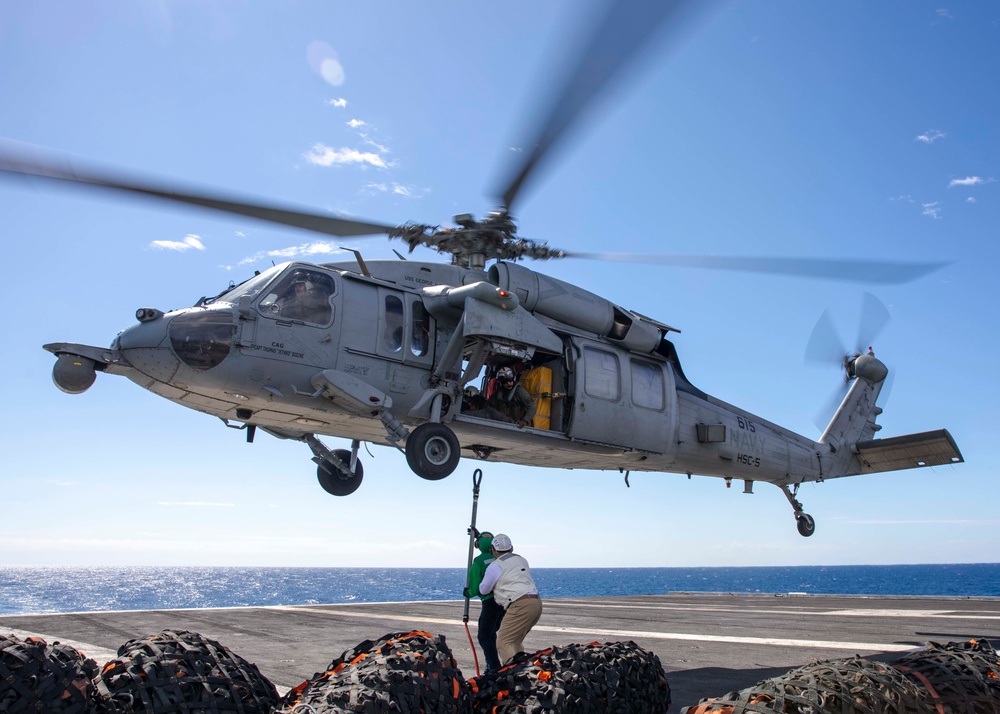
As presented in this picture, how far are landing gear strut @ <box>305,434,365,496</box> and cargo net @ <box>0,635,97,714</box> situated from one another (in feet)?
29.4

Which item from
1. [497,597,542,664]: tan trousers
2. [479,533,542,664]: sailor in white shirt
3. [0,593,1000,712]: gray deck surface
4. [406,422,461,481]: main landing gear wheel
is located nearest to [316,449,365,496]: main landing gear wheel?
[0,593,1000,712]: gray deck surface

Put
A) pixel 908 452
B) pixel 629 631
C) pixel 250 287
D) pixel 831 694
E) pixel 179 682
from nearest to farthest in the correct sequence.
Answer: pixel 831 694, pixel 179 682, pixel 250 287, pixel 629 631, pixel 908 452

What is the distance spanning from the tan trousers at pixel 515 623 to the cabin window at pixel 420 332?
537cm

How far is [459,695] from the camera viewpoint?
4137mm

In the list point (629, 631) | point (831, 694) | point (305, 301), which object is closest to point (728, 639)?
point (629, 631)

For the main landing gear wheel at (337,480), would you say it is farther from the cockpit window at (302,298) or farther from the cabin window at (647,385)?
the cabin window at (647,385)

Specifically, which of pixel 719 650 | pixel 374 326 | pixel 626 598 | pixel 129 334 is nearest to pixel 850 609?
pixel 626 598

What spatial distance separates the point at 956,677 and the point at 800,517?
500 inches

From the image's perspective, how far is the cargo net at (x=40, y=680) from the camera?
11.9 feet

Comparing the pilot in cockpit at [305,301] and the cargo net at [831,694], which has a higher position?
the pilot in cockpit at [305,301]

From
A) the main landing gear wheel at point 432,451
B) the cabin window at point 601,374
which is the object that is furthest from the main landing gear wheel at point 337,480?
the cabin window at point 601,374

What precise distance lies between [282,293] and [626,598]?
1940cm

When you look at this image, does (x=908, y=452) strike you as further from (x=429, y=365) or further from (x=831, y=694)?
(x=831, y=694)

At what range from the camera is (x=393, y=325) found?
11.6 metres
